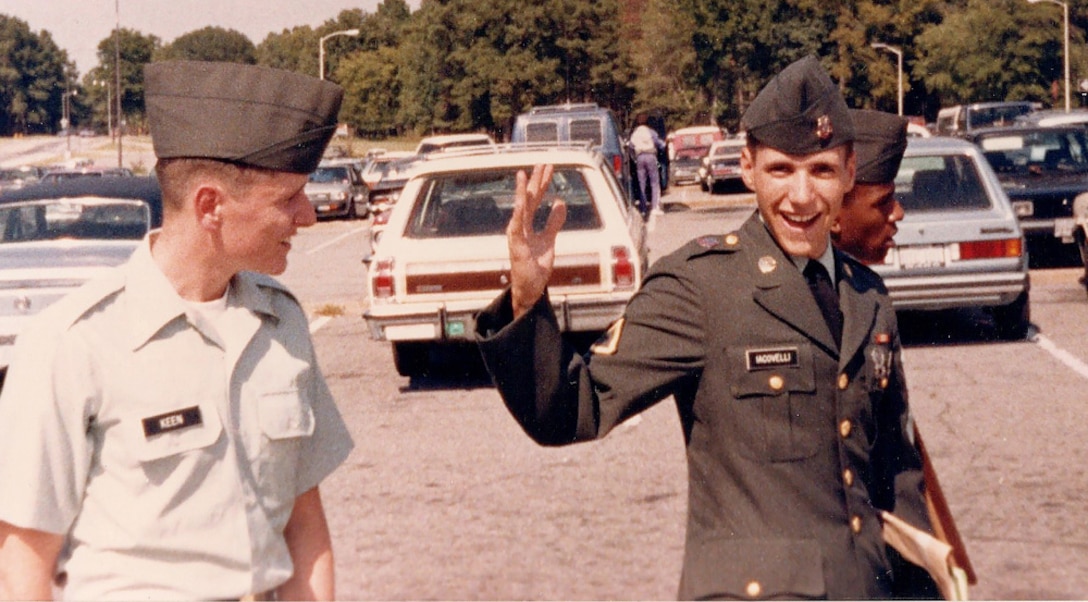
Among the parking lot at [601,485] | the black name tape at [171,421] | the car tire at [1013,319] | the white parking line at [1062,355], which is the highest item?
the black name tape at [171,421]

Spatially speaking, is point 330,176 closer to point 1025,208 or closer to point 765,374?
point 1025,208

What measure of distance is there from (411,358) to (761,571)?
9190mm

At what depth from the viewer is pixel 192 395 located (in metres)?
→ 2.50

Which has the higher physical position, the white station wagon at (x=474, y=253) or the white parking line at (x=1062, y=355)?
the white station wagon at (x=474, y=253)

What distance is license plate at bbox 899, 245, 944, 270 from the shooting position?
39.6ft

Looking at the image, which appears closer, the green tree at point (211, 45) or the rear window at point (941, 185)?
the rear window at point (941, 185)

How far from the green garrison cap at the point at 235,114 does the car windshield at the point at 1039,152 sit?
664 inches

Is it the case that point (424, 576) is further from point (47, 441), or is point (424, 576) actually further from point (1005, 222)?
point (1005, 222)

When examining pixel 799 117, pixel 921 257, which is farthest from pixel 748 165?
pixel 921 257

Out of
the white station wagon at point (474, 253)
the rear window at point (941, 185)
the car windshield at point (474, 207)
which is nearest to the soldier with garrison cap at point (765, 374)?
the white station wagon at point (474, 253)

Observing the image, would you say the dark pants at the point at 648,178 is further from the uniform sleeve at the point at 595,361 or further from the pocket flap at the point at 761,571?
the pocket flap at the point at 761,571

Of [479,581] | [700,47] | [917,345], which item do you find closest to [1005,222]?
[917,345]

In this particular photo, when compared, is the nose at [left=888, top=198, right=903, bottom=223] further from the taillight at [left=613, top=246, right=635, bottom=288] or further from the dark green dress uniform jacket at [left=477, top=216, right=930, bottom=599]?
the taillight at [left=613, top=246, right=635, bottom=288]

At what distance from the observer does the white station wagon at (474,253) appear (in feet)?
35.5
